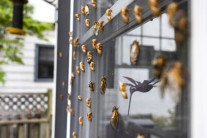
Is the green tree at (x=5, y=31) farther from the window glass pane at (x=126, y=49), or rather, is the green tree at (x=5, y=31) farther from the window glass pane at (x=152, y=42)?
the window glass pane at (x=152, y=42)

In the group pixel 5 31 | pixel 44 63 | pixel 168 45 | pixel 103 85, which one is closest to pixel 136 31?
pixel 168 45

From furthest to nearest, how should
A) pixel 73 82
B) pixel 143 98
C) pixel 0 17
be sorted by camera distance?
pixel 0 17, pixel 73 82, pixel 143 98

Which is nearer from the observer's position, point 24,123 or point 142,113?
point 142,113

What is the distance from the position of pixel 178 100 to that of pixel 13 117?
3666mm

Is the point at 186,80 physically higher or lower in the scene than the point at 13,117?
higher

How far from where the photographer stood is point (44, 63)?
4.89m

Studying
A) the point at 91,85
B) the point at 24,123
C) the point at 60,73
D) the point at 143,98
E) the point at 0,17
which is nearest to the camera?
the point at 143,98

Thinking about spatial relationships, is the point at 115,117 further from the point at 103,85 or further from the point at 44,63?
the point at 44,63

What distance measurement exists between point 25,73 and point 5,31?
41.0 inches

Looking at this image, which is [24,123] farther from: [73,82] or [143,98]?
[143,98]

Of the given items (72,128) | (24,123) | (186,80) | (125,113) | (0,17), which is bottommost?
(24,123)

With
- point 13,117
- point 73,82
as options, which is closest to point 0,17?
point 13,117

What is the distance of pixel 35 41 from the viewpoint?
4805mm

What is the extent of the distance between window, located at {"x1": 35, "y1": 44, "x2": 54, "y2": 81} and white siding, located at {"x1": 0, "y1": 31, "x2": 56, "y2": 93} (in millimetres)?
96
